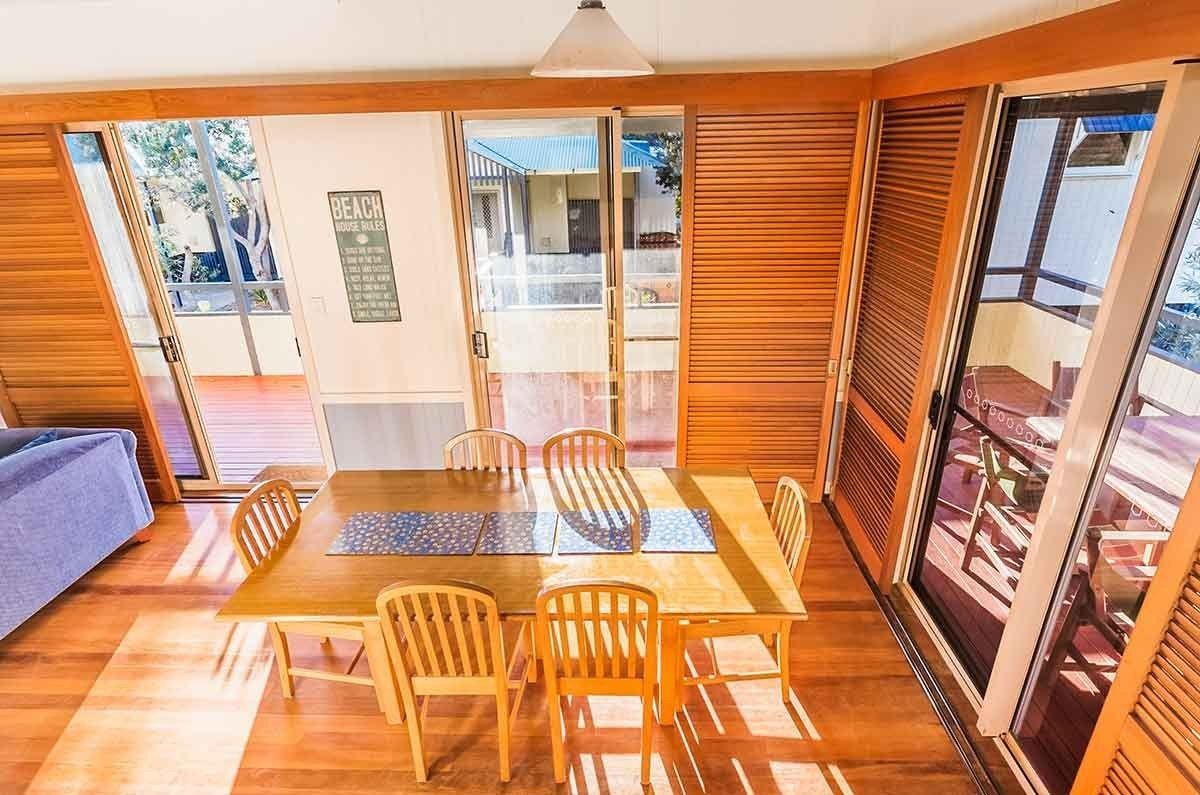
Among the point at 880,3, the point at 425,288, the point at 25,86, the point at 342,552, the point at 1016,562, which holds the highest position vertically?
the point at 880,3

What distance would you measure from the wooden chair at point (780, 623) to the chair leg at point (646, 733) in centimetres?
24

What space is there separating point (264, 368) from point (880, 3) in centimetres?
580

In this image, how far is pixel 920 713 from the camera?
92.9 inches

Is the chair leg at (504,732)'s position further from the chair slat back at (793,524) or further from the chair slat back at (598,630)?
the chair slat back at (793,524)

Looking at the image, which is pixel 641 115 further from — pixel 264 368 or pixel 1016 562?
pixel 264 368

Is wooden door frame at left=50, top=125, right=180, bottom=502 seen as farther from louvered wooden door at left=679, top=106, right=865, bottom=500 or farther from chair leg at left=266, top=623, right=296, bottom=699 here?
louvered wooden door at left=679, top=106, right=865, bottom=500

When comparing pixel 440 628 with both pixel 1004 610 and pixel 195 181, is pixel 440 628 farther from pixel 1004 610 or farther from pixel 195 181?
pixel 195 181

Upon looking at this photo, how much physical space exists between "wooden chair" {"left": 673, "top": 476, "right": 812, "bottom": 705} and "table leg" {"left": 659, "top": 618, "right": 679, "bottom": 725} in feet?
0.07

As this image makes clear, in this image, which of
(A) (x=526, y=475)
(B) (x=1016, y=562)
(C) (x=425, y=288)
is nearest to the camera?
(B) (x=1016, y=562)

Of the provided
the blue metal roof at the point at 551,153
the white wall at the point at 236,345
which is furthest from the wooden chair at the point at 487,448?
the white wall at the point at 236,345

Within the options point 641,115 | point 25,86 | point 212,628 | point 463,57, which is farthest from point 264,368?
point 641,115

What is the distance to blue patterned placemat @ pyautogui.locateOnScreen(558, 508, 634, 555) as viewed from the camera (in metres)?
2.26

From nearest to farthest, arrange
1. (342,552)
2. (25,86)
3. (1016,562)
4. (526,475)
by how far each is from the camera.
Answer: (342,552), (1016,562), (526,475), (25,86)

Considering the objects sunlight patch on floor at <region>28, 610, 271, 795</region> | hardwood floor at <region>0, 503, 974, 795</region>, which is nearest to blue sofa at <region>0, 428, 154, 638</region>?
hardwood floor at <region>0, 503, 974, 795</region>
